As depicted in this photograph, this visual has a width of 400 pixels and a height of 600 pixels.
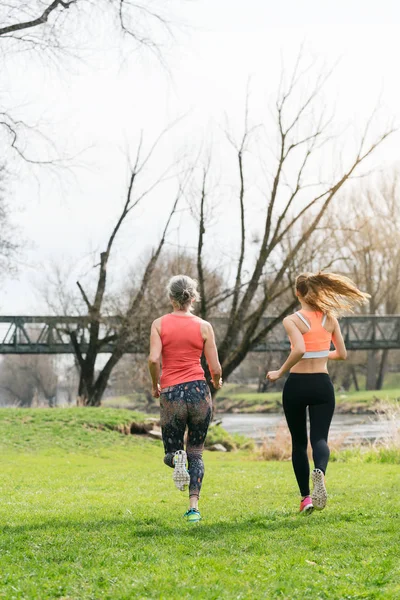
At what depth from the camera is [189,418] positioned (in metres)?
7.00

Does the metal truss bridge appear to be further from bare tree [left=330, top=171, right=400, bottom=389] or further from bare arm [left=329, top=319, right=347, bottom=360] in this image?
bare arm [left=329, top=319, right=347, bottom=360]

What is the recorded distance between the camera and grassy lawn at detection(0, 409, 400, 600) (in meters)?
4.82

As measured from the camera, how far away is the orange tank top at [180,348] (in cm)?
692

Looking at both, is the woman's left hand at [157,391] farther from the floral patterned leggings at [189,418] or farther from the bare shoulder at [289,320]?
the bare shoulder at [289,320]

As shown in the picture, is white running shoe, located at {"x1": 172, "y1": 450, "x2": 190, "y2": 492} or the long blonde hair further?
the long blonde hair

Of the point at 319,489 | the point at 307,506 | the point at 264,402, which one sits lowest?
the point at 264,402

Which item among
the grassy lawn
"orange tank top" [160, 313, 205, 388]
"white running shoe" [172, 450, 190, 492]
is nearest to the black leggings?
the grassy lawn

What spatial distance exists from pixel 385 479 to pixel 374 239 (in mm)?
45715

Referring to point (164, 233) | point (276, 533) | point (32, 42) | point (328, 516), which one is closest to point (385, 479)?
point (328, 516)

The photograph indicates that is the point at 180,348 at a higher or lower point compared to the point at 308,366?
higher

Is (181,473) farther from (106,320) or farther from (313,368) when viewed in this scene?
(106,320)

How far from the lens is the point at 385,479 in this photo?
12117 millimetres

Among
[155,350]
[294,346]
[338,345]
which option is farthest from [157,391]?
[338,345]

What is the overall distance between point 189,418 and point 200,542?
125cm
